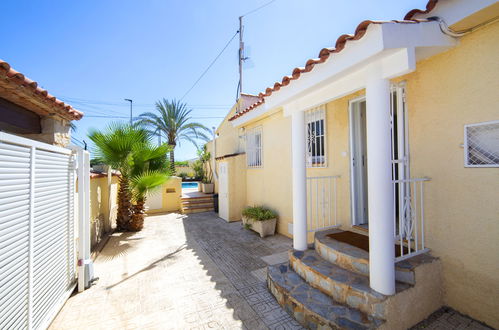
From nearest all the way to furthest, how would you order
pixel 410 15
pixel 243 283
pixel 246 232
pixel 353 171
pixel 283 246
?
pixel 410 15 → pixel 243 283 → pixel 353 171 → pixel 283 246 → pixel 246 232

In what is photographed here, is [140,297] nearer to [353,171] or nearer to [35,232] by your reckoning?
[35,232]

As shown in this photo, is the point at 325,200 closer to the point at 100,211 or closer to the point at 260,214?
the point at 260,214

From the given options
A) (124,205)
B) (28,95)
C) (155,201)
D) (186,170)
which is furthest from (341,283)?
(186,170)

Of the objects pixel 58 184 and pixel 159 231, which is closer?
pixel 58 184

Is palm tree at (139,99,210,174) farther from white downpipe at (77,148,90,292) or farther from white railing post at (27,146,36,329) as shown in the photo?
white railing post at (27,146,36,329)

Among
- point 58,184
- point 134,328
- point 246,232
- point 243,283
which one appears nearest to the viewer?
point 134,328

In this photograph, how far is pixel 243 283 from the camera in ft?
13.1

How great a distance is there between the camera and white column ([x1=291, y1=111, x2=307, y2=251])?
13.3 ft

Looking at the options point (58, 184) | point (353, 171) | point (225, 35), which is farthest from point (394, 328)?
point (225, 35)

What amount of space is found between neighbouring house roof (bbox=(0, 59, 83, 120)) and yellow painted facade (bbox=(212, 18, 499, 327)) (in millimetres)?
5554

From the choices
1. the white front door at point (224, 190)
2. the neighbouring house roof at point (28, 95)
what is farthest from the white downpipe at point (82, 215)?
the white front door at point (224, 190)

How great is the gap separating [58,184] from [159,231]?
4.90 m

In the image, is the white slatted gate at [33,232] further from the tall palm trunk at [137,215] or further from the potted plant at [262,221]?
the potted plant at [262,221]

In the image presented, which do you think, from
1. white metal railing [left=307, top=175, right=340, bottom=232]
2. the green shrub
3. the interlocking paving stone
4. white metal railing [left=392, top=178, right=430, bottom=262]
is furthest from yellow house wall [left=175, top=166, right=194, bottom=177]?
the interlocking paving stone
